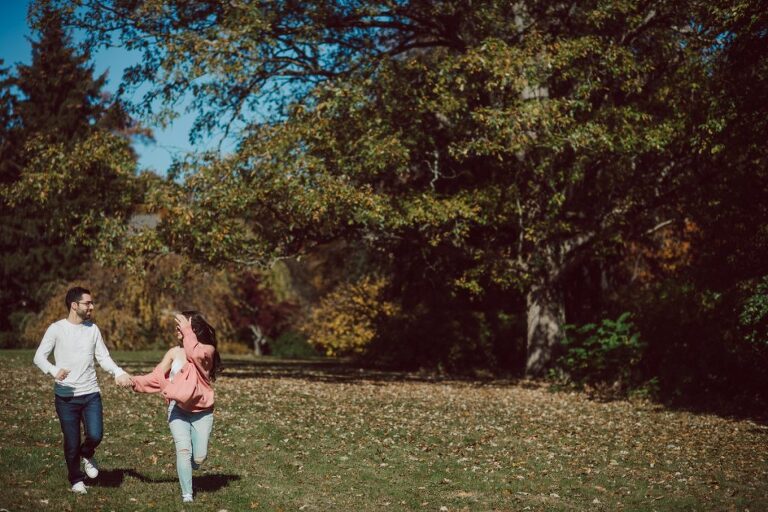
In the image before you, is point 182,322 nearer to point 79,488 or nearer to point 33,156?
point 79,488

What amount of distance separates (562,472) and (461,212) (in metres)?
8.61

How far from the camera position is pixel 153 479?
8.24 m

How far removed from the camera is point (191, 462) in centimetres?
743

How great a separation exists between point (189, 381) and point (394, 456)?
12.5 ft

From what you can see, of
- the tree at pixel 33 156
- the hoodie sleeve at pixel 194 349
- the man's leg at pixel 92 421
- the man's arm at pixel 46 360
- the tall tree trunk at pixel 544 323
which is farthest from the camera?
the tree at pixel 33 156

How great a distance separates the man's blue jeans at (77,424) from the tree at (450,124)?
30.0 ft

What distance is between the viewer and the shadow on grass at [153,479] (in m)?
7.91

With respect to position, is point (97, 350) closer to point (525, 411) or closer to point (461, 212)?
point (525, 411)

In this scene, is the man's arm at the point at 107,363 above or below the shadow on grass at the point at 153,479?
above

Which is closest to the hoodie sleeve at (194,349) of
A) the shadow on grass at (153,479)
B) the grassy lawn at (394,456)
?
the grassy lawn at (394,456)

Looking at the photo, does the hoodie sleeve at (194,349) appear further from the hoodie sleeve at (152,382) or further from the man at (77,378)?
the man at (77,378)

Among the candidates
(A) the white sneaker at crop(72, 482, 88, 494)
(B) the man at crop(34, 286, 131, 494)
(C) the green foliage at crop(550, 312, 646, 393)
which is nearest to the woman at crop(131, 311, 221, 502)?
(B) the man at crop(34, 286, 131, 494)

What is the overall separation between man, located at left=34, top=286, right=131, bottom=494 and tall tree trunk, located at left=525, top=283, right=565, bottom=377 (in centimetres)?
1538

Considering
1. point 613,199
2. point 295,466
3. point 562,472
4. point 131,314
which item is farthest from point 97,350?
point 131,314
